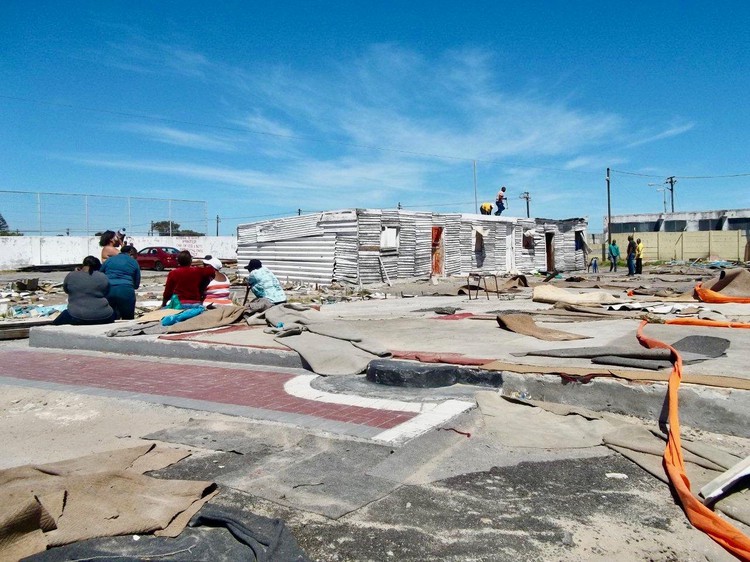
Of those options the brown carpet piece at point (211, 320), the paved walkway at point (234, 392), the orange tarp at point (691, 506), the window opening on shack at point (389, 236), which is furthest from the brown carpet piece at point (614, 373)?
the window opening on shack at point (389, 236)

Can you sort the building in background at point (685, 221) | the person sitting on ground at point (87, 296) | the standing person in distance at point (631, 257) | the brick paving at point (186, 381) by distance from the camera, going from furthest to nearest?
the building in background at point (685, 221) < the standing person in distance at point (631, 257) < the person sitting on ground at point (87, 296) < the brick paving at point (186, 381)

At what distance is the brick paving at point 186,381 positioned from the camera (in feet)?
16.2

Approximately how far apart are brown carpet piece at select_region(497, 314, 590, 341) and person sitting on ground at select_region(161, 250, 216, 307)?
4.99 metres

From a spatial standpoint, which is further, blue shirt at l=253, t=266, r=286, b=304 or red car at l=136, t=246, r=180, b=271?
red car at l=136, t=246, r=180, b=271

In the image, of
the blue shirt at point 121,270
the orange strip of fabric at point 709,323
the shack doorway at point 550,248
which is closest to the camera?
the orange strip of fabric at point 709,323

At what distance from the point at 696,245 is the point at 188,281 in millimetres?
40329

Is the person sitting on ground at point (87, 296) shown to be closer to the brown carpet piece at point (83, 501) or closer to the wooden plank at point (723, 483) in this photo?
the brown carpet piece at point (83, 501)

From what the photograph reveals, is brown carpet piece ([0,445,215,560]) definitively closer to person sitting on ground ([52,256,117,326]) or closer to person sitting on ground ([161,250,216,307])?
person sitting on ground ([52,256,117,326])

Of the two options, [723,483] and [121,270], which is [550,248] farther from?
[723,483]

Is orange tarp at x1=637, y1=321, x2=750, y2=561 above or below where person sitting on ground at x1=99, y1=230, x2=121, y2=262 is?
below

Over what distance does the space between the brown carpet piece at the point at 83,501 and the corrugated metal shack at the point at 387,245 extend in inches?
749

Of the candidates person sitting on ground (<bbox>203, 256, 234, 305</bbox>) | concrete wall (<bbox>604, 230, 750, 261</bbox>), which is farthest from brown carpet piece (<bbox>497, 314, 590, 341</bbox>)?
concrete wall (<bbox>604, 230, 750, 261</bbox>)

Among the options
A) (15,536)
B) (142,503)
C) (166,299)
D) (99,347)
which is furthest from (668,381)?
(166,299)

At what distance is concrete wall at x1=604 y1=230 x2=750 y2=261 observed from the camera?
3994 centimetres
